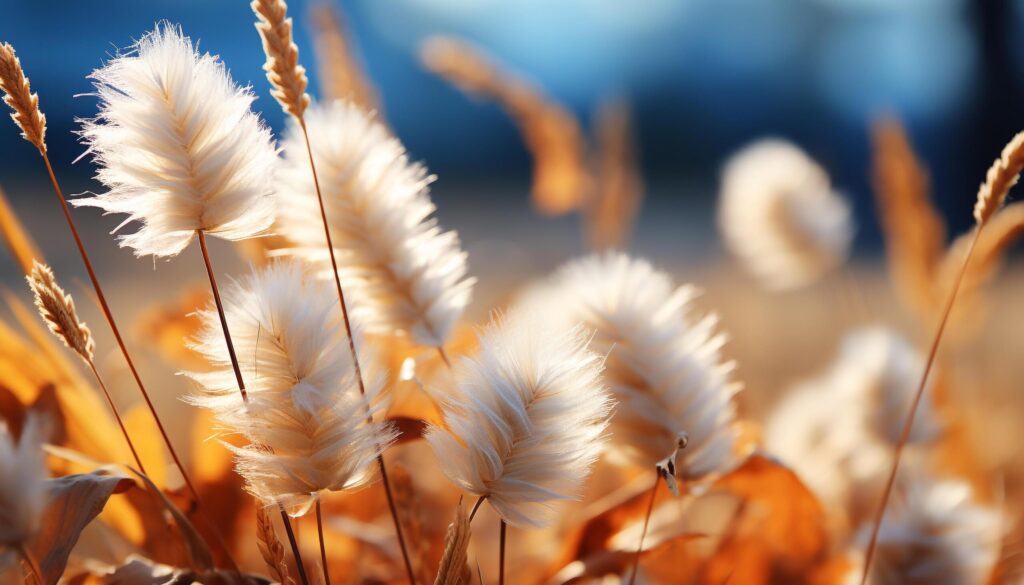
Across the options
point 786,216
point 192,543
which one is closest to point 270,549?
point 192,543

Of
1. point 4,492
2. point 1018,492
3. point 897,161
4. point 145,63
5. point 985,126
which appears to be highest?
point 985,126

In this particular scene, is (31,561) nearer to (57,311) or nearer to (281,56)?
(57,311)

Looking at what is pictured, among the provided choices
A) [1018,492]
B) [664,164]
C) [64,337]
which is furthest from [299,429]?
[664,164]

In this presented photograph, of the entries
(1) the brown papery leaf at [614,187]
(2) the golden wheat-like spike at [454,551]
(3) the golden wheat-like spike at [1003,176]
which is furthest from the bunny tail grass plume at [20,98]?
(1) the brown papery leaf at [614,187]

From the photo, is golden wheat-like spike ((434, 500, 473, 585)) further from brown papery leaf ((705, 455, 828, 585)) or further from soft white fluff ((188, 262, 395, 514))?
brown papery leaf ((705, 455, 828, 585))

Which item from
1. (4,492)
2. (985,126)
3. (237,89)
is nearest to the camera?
(4,492)

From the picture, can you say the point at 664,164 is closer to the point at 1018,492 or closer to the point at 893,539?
the point at 1018,492
